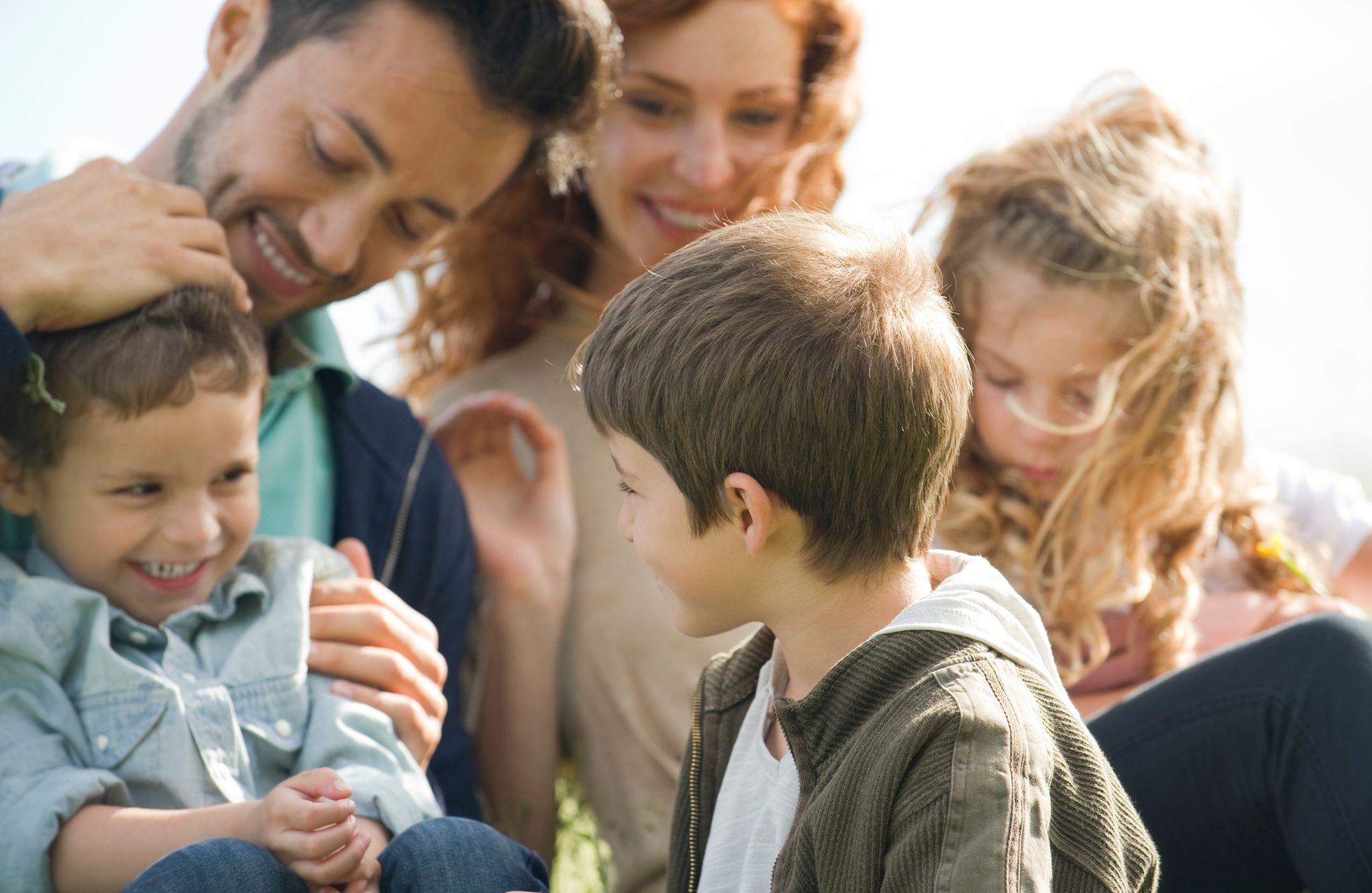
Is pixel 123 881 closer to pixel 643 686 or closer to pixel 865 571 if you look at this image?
pixel 865 571

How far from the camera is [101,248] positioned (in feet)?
6.80

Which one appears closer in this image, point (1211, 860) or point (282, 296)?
point (1211, 860)

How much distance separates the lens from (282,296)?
8.12 feet

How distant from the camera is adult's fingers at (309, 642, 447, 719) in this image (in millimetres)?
2104

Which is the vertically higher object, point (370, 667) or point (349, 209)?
point (349, 209)

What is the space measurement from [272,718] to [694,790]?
629 millimetres

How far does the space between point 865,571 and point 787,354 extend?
0.92 ft

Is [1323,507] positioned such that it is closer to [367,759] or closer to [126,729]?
[367,759]

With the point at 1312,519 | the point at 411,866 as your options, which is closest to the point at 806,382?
the point at 411,866

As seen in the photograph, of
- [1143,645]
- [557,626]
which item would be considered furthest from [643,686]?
[1143,645]

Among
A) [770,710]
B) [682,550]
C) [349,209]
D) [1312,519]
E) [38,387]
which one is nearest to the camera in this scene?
[682,550]

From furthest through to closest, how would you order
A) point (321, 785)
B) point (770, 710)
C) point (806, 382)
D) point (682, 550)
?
point (770, 710) < point (321, 785) < point (682, 550) < point (806, 382)

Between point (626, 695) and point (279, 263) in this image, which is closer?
point (279, 263)

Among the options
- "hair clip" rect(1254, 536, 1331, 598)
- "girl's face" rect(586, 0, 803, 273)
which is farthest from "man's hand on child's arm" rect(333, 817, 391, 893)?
"hair clip" rect(1254, 536, 1331, 598)
